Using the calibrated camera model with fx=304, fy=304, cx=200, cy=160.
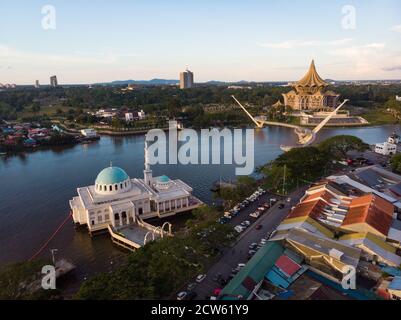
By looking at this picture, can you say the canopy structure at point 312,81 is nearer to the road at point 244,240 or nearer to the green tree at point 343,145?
the green tree at point 343,145

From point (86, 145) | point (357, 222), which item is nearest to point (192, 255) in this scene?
point (357, 222)

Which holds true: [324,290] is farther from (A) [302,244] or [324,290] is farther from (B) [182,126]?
(B) [182,126]

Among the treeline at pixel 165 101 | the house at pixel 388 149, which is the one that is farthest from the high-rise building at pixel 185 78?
the house at pixel 388 149

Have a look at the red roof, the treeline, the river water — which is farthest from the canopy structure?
the red roof

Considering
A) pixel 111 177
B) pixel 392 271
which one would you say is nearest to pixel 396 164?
pixel 392 271

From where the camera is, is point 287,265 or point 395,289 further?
point 287,265

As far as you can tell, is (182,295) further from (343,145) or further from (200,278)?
(343,145)
